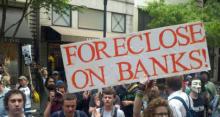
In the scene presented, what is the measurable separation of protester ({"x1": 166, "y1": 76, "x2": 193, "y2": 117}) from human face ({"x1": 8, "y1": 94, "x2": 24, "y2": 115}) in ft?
7.05

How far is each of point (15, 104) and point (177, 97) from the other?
7.79ft

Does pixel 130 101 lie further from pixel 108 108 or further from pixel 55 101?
pixel 108 108

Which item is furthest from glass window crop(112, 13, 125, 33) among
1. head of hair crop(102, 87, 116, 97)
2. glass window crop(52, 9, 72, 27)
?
head of hair crop(102, 87, 116, 97)

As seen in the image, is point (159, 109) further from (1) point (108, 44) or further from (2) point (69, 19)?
(2) point (69, 19)

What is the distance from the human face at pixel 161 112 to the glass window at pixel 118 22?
78.4 feet

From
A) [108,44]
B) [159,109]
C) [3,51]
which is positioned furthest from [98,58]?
[3,51]

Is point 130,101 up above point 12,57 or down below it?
below

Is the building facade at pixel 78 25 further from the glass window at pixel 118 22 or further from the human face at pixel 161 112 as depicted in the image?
the human face at pixel 161 112

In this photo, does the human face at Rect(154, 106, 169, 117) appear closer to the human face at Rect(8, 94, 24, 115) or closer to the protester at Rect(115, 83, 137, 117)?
the human face at Rect(8, 94, 24, 115)

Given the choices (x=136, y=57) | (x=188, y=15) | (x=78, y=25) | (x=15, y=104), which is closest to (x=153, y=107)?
(x=15, y=104)

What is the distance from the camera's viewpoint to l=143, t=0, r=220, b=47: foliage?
28.6 metres

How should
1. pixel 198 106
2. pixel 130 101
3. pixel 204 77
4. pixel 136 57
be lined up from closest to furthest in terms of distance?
pixel 136 57 → pixel 198 106 → pixel 130 101 → pixel 204 77

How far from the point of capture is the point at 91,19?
26875 millimetres

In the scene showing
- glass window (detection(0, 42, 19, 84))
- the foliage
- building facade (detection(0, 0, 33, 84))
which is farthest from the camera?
the foliage
